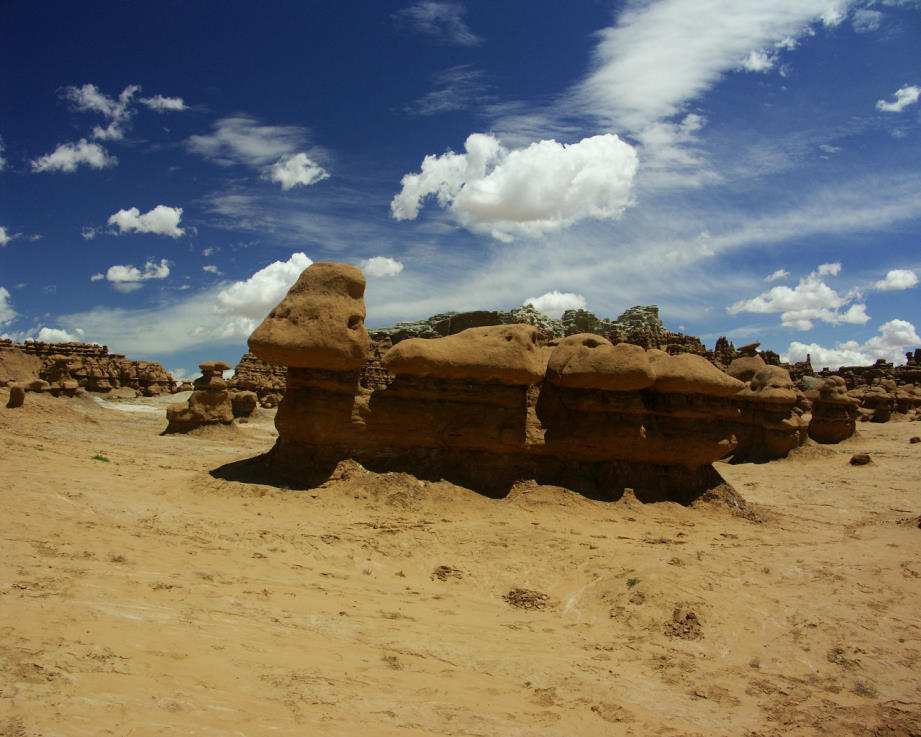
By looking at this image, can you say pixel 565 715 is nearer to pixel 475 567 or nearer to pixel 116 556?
pixel 475 567

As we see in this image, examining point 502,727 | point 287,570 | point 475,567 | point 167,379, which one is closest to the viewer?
point 502,727

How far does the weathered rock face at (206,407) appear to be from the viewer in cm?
1736

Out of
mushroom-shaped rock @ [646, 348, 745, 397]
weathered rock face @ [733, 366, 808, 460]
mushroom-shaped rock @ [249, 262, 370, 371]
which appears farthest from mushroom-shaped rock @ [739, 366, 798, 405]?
mushroom-shaped rock @ [249, 262, 370, 371]

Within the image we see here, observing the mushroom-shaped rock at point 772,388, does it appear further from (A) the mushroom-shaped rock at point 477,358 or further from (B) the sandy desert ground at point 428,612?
(A) the mushroom-shaped rock at point 477,358

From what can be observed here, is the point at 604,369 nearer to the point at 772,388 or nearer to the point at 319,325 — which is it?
the point at 319,325

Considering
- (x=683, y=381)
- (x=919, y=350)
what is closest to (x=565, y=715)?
(x=683, y=381)

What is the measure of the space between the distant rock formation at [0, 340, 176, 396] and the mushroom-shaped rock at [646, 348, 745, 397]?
947 inches

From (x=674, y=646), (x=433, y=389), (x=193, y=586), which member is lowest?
(x=674, y=646)

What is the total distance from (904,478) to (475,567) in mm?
12448

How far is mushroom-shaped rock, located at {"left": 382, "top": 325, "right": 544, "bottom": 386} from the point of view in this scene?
9.10 metres

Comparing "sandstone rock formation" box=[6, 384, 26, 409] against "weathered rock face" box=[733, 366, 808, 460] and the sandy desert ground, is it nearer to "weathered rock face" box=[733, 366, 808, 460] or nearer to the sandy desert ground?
the sandy desert ground

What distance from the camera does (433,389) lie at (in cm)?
942

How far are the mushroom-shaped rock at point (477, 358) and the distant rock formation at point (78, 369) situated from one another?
21.3m

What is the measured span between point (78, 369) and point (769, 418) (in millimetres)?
31126
